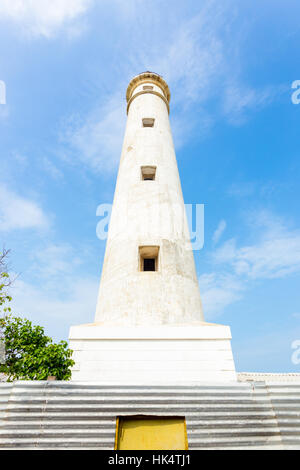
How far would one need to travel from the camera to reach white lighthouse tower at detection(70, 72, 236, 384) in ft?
21.2

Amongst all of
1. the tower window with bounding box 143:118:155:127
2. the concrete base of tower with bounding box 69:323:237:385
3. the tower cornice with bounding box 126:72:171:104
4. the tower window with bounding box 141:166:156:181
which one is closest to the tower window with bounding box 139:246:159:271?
the concrete base of tower with bounding box 69:323:237:385

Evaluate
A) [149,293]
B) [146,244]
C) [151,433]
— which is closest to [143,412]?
Result: [151,433]

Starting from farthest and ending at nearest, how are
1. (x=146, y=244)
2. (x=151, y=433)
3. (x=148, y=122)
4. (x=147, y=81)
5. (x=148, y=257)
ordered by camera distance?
(x=147, y=81) → (x=148, y=122) → (x=148, y=257) → (x=146, y=244) → (x=151, y=433)

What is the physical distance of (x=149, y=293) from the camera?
8.17 metres

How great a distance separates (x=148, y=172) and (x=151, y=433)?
31.3 feet

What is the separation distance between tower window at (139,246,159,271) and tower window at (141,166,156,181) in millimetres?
3881

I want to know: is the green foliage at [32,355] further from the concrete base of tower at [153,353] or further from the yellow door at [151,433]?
the yellow door at [151,433]

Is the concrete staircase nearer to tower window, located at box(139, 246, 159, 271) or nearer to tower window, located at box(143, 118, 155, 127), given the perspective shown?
tower window, located at box(139, 246, 159, 271)

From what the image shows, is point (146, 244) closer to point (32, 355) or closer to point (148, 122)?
point (32, 355)

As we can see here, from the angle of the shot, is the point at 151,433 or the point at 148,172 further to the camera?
the point at 148,172

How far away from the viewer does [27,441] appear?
4.28 m

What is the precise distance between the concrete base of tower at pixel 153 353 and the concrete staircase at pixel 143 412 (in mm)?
1656
